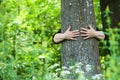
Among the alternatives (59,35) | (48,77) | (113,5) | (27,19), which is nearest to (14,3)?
(27,19)

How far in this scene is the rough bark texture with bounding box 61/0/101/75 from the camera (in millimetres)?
6848

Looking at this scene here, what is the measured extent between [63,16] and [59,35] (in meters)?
0.32

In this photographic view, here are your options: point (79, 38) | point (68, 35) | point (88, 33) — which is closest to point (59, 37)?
point (68, 35)

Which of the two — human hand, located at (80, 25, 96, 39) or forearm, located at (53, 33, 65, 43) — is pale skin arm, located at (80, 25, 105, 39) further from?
forearm, located at (53, 33, 65, 43)

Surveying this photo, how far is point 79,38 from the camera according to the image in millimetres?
6844

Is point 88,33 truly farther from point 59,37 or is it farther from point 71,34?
point 59,37

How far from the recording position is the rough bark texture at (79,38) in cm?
685

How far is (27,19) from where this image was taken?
481 inches

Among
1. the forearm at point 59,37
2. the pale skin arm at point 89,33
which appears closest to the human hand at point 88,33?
the pale skin arm at point 89,33

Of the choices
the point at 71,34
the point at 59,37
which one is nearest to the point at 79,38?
the point at 71,34

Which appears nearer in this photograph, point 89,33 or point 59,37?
point 89,33

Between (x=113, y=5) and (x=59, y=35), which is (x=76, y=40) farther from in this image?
(x=113, y=5)

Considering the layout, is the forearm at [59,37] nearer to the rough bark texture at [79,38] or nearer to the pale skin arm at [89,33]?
the rough bark texture at [79,38]

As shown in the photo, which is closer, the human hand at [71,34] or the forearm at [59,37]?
the human hand at [71,34]
